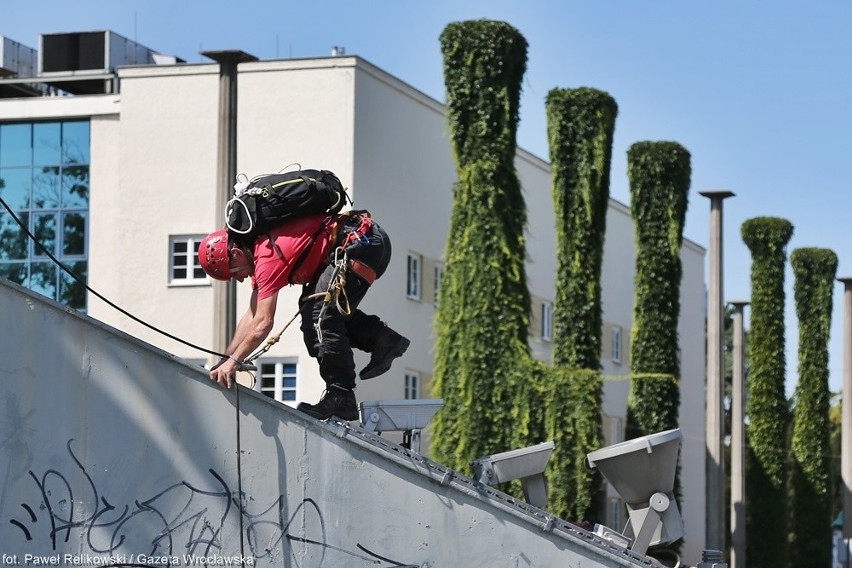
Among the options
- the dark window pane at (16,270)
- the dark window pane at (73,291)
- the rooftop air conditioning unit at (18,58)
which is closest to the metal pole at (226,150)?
the dark window pane at (73,291)

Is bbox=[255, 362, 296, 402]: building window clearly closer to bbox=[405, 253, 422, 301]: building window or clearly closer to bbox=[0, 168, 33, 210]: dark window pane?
bbox=[405, 253, 422, 301]: building window

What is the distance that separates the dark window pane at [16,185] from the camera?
123 feet

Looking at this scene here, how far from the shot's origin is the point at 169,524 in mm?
7859

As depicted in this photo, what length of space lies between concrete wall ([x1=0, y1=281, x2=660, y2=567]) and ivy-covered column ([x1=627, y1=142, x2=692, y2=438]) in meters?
26.1

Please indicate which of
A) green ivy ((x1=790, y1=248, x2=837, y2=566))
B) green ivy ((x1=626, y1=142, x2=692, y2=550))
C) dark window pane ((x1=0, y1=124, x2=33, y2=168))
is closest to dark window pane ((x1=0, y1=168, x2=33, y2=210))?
dark window pane ((x1=0, y1=124, x2=33, y2=168))

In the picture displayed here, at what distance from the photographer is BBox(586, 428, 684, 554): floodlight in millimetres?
9047

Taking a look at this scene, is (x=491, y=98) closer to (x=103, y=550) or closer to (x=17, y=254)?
(x=17, y=254)

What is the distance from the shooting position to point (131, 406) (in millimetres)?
7887

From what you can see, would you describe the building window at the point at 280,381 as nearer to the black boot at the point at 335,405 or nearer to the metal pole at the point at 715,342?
the metal pole at the point at 715,342

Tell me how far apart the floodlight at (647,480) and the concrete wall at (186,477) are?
88cm

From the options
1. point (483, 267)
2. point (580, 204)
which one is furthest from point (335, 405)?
point (580, 204)

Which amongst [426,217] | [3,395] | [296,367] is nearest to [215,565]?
[3,395]

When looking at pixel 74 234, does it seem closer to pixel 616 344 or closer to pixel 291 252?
pixel 616 344

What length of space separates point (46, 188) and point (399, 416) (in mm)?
30051
